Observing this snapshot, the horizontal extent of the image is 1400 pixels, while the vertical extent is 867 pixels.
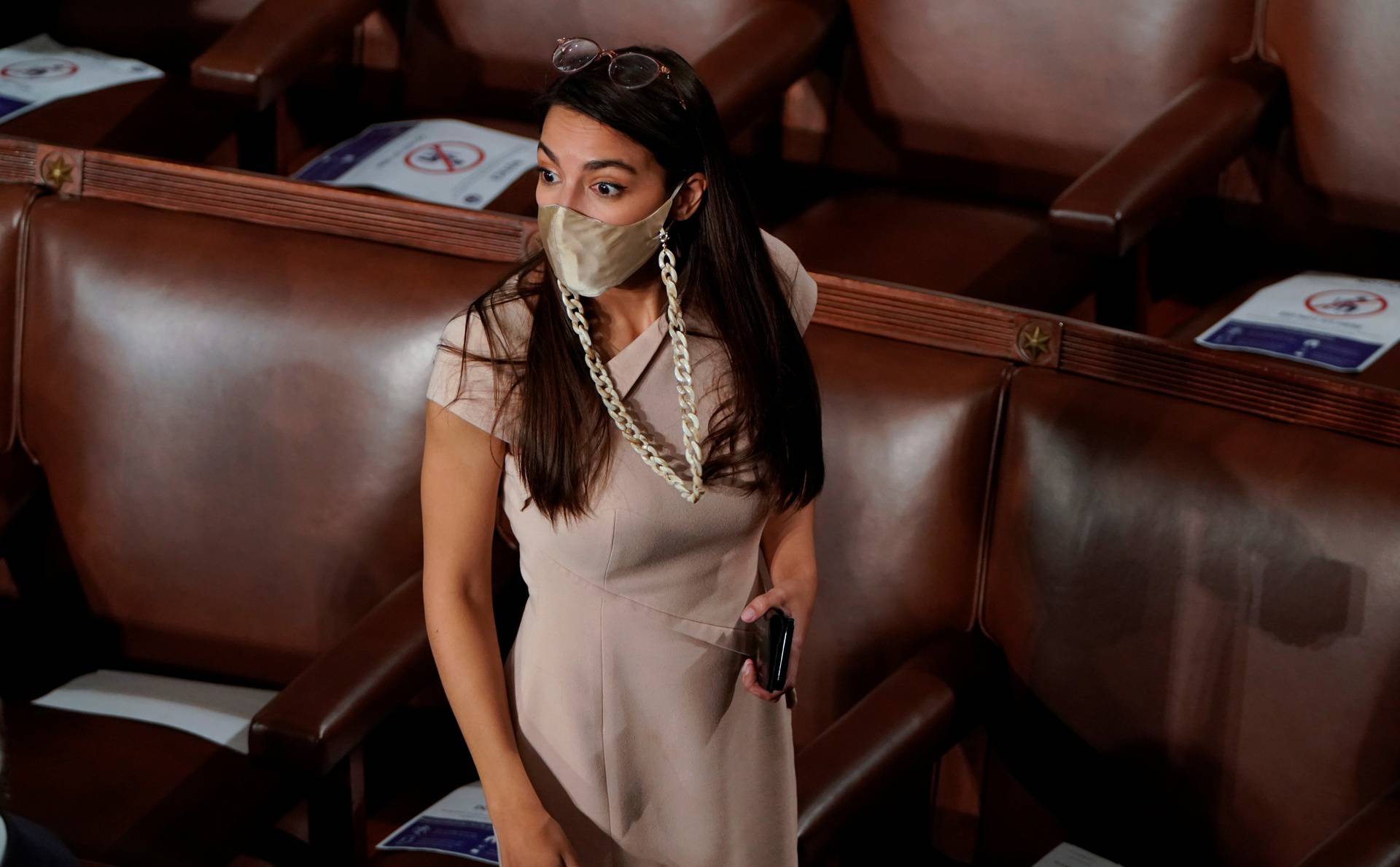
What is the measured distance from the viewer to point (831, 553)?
5.40 ft

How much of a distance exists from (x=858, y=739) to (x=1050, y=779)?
281 millimetres

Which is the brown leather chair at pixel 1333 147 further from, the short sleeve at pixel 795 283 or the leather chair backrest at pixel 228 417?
the leather chair backrest at pixel 228 417

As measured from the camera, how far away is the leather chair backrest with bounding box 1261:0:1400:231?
6.24 feet

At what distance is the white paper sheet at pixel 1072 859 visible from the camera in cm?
155

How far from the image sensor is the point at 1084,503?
1.54 metres

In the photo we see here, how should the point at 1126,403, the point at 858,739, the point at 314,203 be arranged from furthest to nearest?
the point at 314,203 < the point at 1126,403 < the point at 858,739

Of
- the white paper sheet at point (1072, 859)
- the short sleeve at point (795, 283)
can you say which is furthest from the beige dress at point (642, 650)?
the white paper sheet at point (1072, 859)

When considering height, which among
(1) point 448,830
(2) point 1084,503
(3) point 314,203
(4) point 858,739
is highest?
(3) point 314,203

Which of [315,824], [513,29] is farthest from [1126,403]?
[513,29]

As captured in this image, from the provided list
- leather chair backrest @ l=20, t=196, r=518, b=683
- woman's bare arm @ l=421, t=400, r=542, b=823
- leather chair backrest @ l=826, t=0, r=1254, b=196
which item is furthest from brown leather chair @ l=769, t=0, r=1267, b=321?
woman's bare arm @ l=421, t=400, r=542, b=823

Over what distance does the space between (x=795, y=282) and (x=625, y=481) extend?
0.24m

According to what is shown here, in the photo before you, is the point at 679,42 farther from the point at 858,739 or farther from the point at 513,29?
the point at 858,739

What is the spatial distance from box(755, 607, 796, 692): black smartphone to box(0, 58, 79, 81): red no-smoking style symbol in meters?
1.64

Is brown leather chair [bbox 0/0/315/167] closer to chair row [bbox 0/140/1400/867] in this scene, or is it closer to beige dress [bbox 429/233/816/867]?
chair row [bbox 0/140/1400/867]
